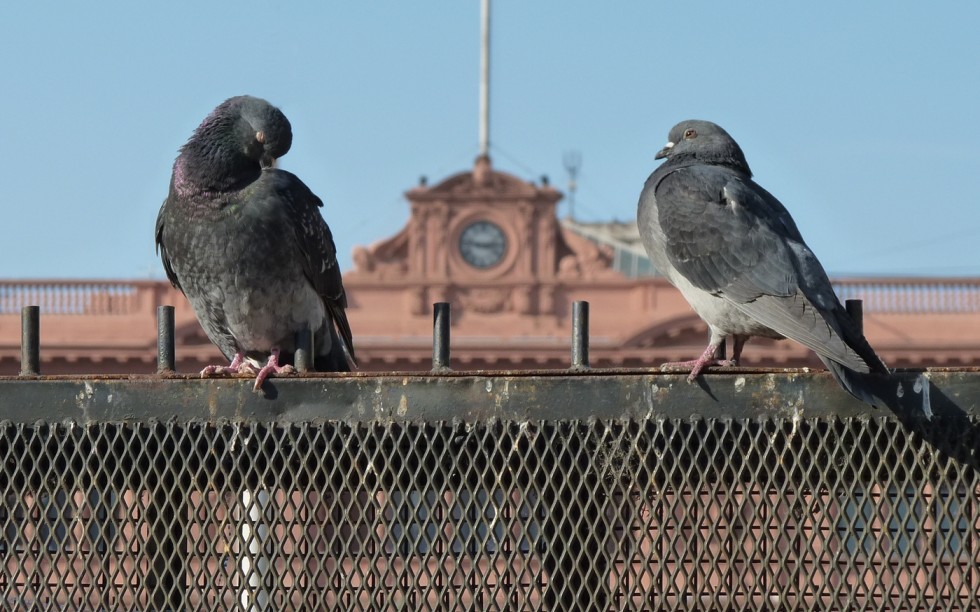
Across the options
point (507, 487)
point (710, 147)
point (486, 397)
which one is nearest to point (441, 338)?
point (486, 397)

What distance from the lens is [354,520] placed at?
4227 millimetres

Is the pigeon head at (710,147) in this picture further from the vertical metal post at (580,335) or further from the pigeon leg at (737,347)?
the vertical metal post at (580,335)

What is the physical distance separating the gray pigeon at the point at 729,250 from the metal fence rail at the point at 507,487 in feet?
2.95

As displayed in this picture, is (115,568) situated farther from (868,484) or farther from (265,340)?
(265,340)

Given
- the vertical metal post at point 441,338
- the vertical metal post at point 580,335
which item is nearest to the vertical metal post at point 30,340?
the vertical metal post at point 441,338

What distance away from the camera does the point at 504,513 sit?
13.3 feet

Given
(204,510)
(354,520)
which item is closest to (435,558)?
(354,520)

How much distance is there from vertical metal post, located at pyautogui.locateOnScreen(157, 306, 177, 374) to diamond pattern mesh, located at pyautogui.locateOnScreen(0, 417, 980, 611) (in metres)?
0.27

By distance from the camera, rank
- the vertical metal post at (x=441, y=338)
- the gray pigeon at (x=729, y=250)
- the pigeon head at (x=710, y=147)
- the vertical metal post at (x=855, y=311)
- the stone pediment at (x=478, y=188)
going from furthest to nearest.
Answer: the stone pediment at (x=478, y=188)
the pigeon head at (x=710, y=147)
the gray pigeon at (x=729, y=250)
the vertical metal post at (x=855, y=311)
the vertical metal post at (x=441, y=338)

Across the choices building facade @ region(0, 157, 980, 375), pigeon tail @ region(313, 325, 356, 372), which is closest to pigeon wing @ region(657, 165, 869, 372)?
pigeon tail @ region(313, 325, 356, 372)

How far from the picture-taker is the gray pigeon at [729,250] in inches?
210

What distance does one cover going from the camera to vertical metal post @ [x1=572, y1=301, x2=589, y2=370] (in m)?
4.23

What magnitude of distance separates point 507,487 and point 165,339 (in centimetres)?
96

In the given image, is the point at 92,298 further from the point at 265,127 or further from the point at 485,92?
the point at 265,127
